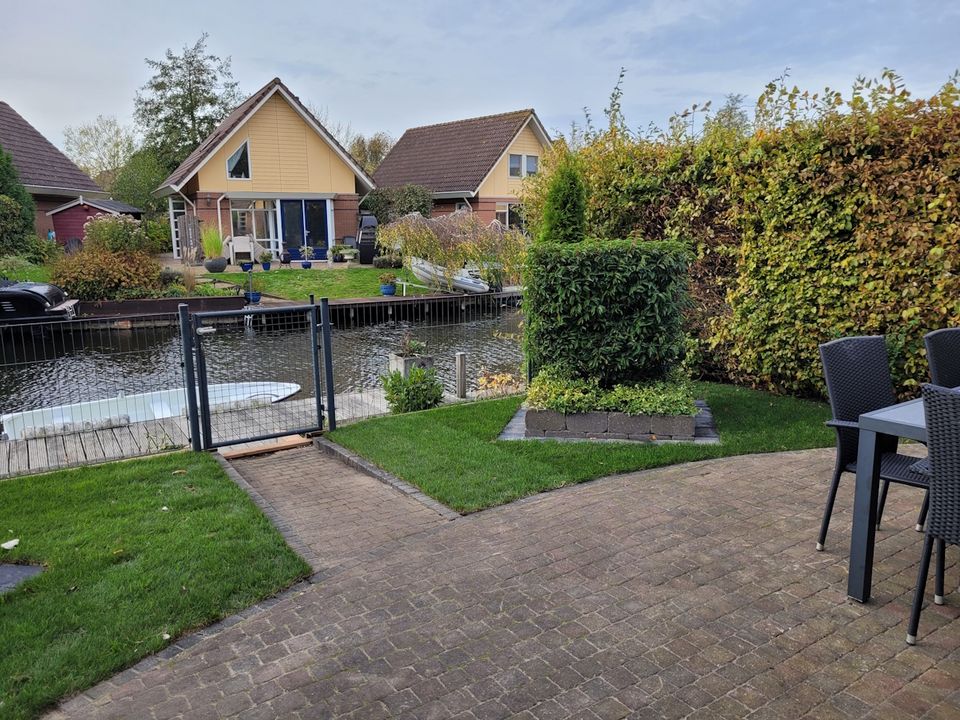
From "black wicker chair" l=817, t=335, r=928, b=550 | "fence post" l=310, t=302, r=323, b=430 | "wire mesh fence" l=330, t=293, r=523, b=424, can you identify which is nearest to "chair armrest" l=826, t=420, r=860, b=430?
Answer: "black wicker chair" l=817, t=335, r=928, b=550

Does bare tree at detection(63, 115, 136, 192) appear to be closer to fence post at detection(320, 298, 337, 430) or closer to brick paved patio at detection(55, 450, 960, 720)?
fence post at detection(320, 298, 337, 430)

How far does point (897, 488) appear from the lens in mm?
4746

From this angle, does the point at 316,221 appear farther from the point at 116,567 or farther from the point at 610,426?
the point at 116,567

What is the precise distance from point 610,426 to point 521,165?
86.7 ft

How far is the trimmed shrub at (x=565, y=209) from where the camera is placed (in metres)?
7.32

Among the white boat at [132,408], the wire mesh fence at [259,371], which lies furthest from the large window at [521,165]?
the wire mesh fence at [259,371]

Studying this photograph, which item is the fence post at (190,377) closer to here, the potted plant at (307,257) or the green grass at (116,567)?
the green grass at (116,567)

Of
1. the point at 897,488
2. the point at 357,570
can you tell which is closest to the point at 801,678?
the point at 357,570

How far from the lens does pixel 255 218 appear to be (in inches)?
1080

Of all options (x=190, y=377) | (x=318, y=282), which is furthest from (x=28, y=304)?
(x=190, y=377)

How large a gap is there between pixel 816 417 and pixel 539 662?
4.82 metres

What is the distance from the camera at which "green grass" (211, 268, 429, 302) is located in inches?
776

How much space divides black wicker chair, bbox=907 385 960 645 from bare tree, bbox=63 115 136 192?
52514 mm

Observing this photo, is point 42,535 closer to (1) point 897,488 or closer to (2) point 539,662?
(2) point 539,662
